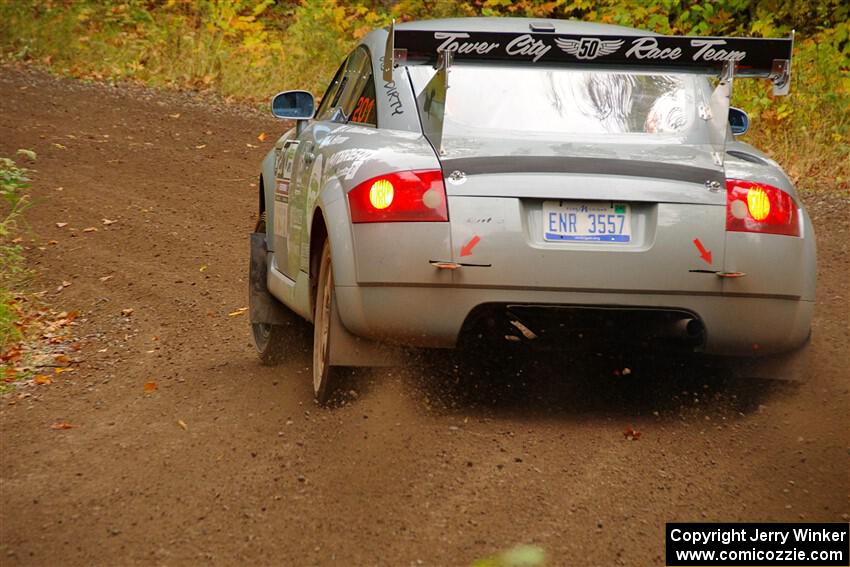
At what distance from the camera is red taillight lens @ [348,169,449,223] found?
5051mm

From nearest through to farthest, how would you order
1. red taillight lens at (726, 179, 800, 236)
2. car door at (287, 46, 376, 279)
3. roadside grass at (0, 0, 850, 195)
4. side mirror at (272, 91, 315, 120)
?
red taillight lens at (726, 179, 800, 236), car door at (287, 46, 376, 279), side mirror at (272, 91, 315, 120), roadside grass at (0, 0, 850, 195)

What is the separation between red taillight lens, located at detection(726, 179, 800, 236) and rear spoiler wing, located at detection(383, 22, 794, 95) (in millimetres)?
479

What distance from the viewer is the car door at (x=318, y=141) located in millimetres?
6039

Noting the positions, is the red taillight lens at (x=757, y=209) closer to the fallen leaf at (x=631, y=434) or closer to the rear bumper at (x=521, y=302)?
the rear bumper at (x=521, y=302)

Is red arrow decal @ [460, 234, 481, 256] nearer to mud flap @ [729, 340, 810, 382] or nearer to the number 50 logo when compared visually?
the number 50 logo

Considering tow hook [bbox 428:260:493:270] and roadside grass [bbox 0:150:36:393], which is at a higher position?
tow hook [bbox 428:260:493:270]

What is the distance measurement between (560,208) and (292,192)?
1.98m

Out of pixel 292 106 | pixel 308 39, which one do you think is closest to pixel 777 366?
pixel 292 106

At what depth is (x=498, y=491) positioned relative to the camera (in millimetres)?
4598

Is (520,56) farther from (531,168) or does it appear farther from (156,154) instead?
(156,154)

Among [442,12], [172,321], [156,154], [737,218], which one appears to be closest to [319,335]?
[737,218]

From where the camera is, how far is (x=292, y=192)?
6652 mm

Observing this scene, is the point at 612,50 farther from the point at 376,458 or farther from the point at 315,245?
the point at 376,458

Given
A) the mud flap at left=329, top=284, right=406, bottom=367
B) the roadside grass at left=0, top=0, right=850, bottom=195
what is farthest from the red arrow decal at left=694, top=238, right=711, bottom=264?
the roadside grass at left=0, top=0, right=850, bottom=195
